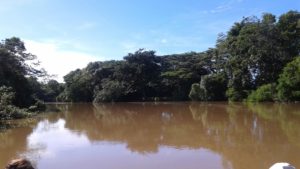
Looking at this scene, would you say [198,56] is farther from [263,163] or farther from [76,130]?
[263,163]

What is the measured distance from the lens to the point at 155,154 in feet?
30.3

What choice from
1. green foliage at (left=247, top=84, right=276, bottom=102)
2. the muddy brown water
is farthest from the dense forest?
the muddy brown water

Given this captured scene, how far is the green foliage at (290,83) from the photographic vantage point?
26.8 m


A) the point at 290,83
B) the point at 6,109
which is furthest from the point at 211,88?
the point at 6,109

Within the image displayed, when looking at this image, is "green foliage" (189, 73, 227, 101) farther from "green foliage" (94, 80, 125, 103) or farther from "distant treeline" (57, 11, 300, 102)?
"green foliage" (94, 80, 125, 103)

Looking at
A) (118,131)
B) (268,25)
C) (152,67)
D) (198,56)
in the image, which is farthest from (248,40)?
(118,131)

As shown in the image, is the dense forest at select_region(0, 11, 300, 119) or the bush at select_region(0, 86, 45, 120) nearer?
the bush at select_region(0, 86, 45, 120)

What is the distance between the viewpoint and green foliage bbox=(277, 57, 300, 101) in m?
26.8

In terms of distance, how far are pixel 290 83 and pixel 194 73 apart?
41.2 ft

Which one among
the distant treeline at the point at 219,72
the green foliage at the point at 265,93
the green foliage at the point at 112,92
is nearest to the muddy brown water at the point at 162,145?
the green foliage at the point at 265,93

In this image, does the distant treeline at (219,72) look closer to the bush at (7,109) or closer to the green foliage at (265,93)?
the green foliage at (265,93)

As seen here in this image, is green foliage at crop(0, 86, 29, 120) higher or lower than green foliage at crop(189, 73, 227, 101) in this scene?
lower

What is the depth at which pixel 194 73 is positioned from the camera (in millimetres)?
38281

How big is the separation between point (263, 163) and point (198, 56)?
106 feet
